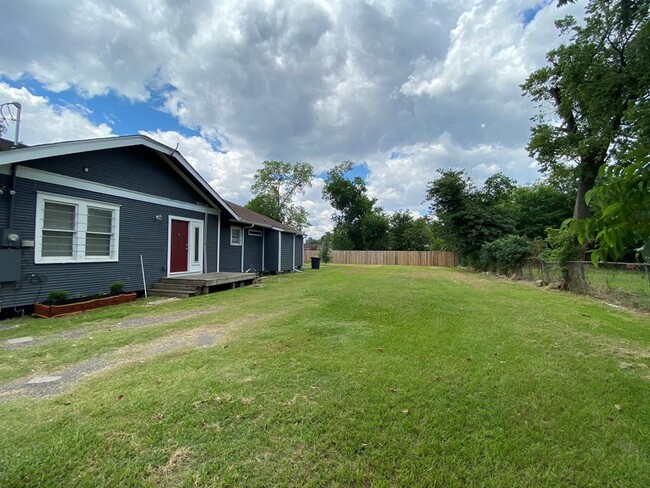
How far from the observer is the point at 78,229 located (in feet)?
23.9

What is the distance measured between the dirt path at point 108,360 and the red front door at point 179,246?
5.70 metres

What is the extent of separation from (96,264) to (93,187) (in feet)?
6.32

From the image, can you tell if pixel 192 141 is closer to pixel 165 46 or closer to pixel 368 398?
pixel 165 46

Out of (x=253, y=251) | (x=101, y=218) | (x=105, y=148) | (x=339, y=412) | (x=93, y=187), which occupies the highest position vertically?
(x=105, y=148)

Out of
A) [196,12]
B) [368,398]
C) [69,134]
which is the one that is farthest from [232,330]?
[69,134]

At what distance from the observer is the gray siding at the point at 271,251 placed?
16578 millimetres

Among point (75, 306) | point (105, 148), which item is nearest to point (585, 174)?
point (105, 148)

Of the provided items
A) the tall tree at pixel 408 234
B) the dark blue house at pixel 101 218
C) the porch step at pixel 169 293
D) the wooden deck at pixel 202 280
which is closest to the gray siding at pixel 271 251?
the dark blue house at pixel 101 218

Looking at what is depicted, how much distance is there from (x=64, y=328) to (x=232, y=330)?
304 cm

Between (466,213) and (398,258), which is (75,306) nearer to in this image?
(466,213)

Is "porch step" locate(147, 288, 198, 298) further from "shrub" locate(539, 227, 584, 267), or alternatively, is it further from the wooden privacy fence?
the wooden privacy fence

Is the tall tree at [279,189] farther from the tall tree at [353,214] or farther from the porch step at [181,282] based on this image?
the porch step at [181,282]

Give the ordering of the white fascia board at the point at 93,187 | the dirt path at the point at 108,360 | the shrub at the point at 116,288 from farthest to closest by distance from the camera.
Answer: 1. the shrub at the point at 116,288
2. the white fascia board at the point at 93,187
3. the dirt path at the point at 108,360

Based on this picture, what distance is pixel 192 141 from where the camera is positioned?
16375mm
